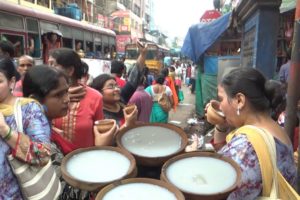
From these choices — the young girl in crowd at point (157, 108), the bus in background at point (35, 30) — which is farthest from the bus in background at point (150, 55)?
the young girl in crowd at point (157, 108)

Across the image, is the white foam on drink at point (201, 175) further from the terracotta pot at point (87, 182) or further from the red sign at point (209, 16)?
the red sign at point (209, 16)

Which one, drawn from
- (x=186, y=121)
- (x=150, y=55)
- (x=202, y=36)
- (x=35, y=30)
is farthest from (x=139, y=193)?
(x=150, y=55)

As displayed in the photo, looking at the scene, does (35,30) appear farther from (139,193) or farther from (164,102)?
(139,193)

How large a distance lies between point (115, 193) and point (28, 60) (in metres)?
3.75

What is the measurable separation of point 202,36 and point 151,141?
766cm

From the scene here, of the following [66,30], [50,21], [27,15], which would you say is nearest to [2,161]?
[27,15]

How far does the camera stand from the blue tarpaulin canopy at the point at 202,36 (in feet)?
26.8

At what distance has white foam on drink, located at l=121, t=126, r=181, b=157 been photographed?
60.1 inches

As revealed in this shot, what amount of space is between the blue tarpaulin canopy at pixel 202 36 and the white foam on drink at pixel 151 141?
263 inches

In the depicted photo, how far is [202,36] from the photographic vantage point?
8930 millimetres

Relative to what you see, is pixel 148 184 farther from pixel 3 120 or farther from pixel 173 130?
pixel 3 120

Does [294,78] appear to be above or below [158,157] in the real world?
above

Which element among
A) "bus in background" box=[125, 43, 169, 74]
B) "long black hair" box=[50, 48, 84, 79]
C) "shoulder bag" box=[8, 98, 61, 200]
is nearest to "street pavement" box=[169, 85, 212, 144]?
"long black hair" box=[50, 48, 84, 79]

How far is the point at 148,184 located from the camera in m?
1.30
